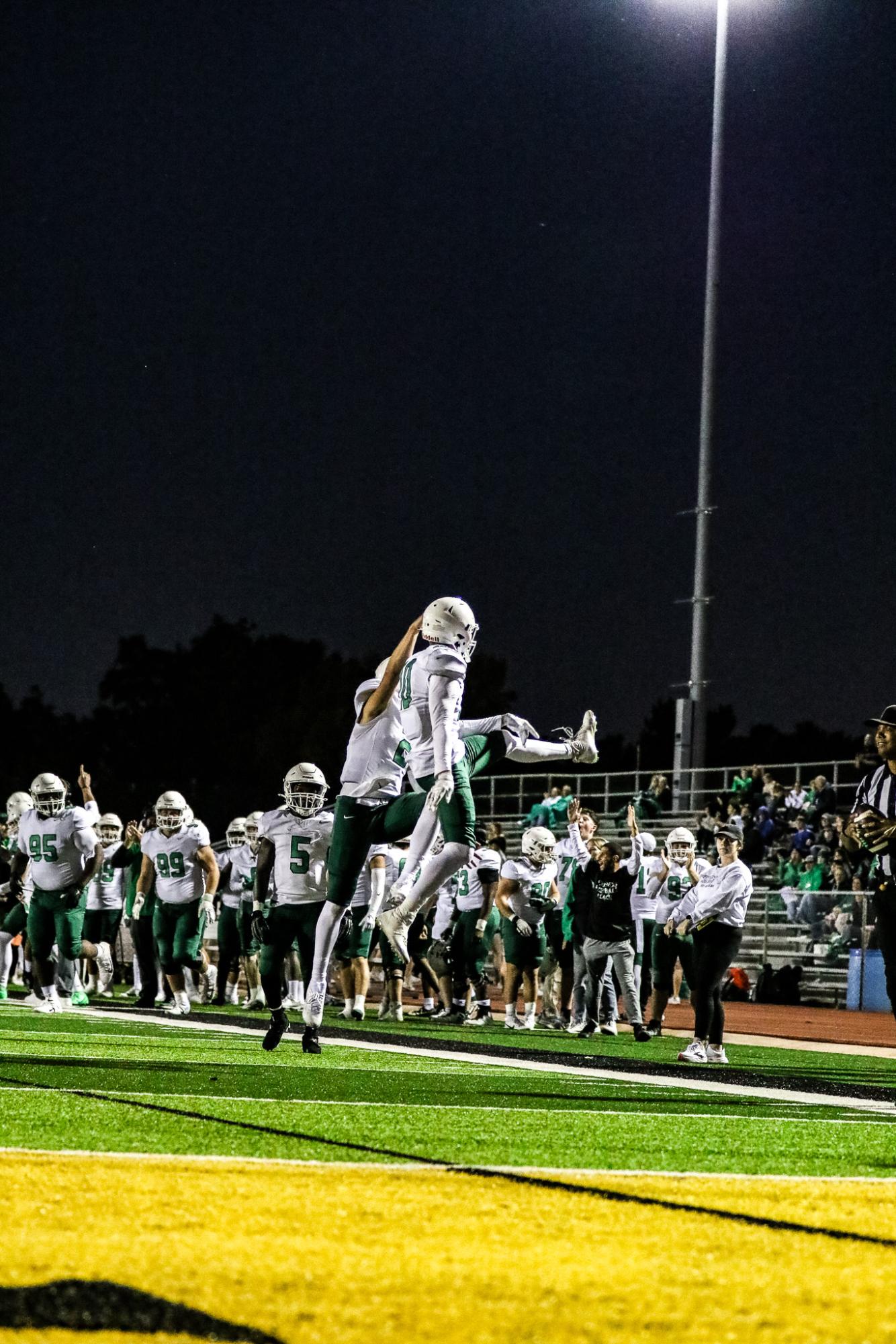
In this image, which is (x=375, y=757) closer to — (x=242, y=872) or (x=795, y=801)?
(x=242, y=872)

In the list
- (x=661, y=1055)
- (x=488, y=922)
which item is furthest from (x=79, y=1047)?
(x=488, y=922)

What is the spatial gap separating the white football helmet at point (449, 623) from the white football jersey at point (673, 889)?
7536 mm

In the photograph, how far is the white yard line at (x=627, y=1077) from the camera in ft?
30.5

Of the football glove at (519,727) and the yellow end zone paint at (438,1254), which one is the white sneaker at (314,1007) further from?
the yellow end zone paint at (438,1254)

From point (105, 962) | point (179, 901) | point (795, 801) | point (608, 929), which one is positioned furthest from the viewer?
point (795, 801)

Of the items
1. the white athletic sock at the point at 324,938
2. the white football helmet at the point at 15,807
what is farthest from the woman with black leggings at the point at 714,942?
the white football helmet at the point at 15,807

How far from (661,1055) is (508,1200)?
8.61 metres

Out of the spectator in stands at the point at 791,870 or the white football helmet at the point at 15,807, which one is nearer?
the white football helmet at the point at 15,807

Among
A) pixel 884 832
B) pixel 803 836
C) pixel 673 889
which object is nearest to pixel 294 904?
pixel 884 832

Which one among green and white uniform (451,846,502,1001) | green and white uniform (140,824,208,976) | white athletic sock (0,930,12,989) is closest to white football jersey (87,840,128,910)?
white athletic sock (0,930,12,989)

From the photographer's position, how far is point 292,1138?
243 inches

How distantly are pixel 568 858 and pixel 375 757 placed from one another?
996cm

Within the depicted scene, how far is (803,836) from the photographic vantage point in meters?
26.7

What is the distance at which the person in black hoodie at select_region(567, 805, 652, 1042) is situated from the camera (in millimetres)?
15570
